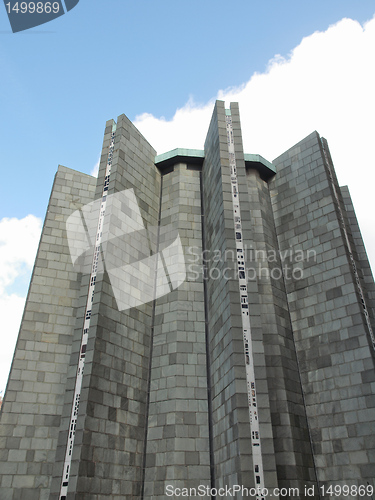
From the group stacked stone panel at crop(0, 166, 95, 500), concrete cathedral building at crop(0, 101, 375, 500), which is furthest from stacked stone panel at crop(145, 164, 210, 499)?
stacked stone panel at crop(0, 166, 95, 500)

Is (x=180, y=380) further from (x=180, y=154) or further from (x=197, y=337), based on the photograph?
(x=180, y=154)

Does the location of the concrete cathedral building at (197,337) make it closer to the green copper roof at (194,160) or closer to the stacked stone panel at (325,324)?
the stacked stone panel at (325,324)

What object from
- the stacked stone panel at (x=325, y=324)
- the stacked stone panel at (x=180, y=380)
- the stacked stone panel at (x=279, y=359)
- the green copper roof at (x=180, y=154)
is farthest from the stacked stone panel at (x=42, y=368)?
the stacked stone panel at (x=325, y=324)

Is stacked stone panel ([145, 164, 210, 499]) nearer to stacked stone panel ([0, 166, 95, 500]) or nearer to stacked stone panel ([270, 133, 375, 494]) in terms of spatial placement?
stacked stone panel ([0, 166, 95, 500])

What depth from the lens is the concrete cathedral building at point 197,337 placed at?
14977mm

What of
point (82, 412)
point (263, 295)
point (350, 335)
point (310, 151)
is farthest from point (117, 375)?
point (310, 151)

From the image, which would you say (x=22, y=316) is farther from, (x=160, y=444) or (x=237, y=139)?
(x=237, y=139)

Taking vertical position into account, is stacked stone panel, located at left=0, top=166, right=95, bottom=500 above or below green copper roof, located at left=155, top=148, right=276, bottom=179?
below

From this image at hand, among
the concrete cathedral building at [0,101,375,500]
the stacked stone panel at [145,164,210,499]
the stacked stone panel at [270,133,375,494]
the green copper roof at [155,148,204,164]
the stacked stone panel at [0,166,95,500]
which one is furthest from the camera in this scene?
the green copper roof at [155,148,204,164]

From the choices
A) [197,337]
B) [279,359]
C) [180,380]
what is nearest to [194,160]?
[197,337]

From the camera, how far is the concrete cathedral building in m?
15.0

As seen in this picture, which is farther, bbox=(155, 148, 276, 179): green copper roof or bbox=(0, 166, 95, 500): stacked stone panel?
bbox=(155, 148, 276, 179): green copper roof

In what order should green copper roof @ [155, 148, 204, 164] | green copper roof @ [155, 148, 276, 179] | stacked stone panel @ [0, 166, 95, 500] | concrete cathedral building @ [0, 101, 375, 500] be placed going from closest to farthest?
concrete cathedral building @ [0, 101, 375, 500], stacked stone panel @ [0, 166, 95, 500], green copper roof @ [155, 148, 276, 179], green copper roof @ [155, 148, 204, 164]

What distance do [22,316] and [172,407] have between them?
759 centimetres
